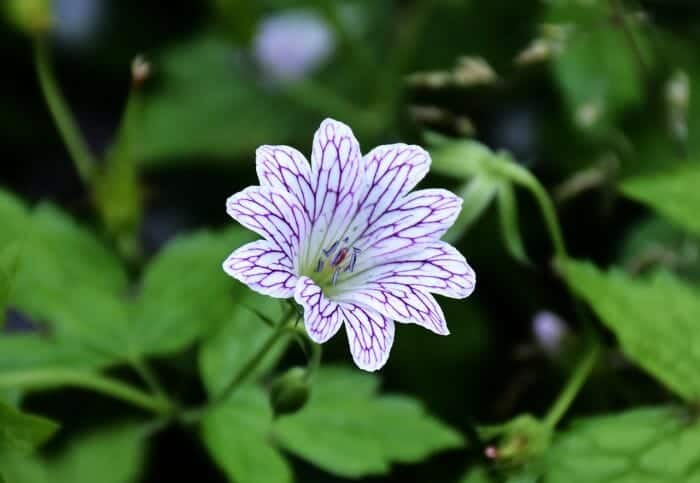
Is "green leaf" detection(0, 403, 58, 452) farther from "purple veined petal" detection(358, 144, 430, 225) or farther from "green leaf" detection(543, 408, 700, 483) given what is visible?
"green leaf" detection(543, 408, 700, 483)

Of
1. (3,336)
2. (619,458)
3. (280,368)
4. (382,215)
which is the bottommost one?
(280,368)

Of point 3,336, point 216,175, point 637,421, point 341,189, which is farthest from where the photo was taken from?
point 216,175

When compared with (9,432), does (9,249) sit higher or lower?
higher

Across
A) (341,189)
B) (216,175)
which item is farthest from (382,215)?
(216,175)

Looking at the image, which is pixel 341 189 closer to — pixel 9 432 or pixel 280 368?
pixel 9 432

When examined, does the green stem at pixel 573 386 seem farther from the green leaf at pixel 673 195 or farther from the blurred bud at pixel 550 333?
the green leaf at pixel 673 195

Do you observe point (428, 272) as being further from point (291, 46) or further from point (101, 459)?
point (291, 46)
